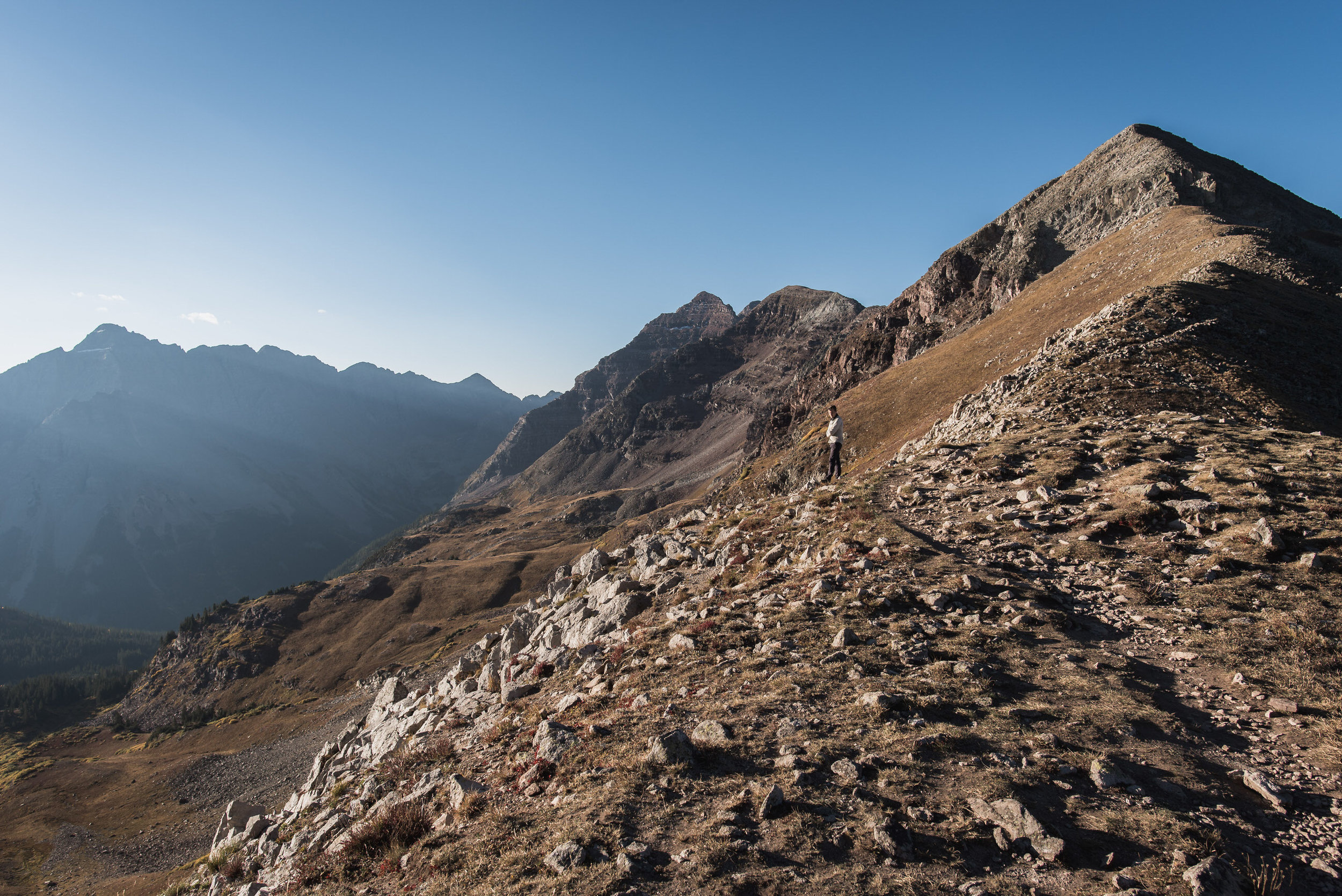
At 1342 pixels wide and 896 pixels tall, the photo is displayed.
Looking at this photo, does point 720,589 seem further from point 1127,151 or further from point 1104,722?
point 1127,151

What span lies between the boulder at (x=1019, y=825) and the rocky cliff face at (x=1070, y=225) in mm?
90986

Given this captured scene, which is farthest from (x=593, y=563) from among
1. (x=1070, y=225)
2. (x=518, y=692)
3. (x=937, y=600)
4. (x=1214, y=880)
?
(x=1070, y=225)

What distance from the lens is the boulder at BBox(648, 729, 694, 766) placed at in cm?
988

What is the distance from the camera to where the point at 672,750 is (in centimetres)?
994

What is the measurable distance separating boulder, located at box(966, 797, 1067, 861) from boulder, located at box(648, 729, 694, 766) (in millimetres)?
4403

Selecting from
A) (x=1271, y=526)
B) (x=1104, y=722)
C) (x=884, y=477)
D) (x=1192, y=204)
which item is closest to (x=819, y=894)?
(x=1104, y=722)

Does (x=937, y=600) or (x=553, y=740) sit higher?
(x=937, y=600)

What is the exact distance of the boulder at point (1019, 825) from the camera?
6.73 m

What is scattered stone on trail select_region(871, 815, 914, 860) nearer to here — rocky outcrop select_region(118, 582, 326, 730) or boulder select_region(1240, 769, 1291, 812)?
boulder select_region(1240, 769, 1291, 812)

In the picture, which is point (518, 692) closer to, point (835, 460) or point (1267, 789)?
point (1267, 789)

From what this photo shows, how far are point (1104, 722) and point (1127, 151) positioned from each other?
431 feet

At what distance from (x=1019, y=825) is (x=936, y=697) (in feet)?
11.3

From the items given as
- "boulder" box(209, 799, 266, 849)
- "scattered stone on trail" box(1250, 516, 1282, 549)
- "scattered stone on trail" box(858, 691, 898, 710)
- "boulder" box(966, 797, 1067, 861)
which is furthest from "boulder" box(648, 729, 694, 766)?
"boulder" box(209, 799, 266, 849)

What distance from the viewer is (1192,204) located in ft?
275
